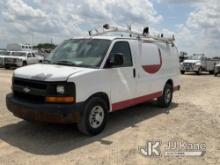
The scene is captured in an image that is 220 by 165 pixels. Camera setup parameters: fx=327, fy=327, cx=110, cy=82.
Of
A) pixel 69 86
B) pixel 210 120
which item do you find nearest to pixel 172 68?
pixel 210 120

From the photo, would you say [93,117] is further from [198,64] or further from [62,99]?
[198,64]

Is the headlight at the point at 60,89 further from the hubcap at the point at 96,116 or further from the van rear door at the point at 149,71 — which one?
the van rear door at the point at 149,71

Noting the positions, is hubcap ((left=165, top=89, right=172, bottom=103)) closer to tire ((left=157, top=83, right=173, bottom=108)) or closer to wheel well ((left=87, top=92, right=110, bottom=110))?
tire ((left=157, top=83, right=173, bottom=108))

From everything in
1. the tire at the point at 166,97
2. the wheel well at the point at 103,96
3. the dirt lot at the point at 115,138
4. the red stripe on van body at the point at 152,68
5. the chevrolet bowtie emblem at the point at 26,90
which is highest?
the red stripe on van body at the point at 152,68

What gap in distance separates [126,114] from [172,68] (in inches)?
103

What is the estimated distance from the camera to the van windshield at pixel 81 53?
22.8ft

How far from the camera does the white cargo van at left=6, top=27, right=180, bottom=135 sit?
6078mm

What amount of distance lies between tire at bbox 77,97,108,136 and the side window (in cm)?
130

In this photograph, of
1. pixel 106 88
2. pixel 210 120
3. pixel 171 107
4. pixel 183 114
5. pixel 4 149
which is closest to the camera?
pixel 4 149

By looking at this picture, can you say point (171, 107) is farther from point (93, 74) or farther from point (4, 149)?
point (4, 149)

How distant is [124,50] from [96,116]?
192 cm

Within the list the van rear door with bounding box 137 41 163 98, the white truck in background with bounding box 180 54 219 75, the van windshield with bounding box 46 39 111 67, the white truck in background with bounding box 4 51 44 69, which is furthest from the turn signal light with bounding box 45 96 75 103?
the white truck in background with bounding box 4 51 44 69

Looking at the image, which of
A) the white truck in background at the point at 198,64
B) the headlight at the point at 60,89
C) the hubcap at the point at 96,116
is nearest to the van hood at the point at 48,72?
the headlight at the point at 60,89

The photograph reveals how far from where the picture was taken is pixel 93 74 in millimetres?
6547
